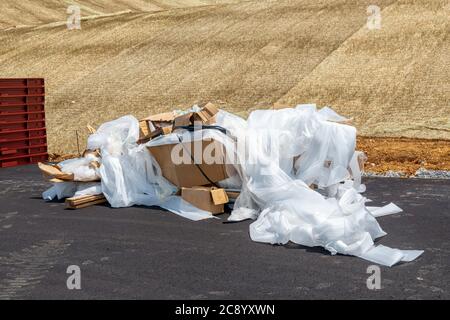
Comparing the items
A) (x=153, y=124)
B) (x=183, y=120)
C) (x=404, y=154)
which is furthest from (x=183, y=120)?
(x=404, y=154)

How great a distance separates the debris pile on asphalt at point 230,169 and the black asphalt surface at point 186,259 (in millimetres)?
280

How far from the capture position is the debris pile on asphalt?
25.2ft

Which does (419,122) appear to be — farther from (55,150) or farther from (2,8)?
(2,8)

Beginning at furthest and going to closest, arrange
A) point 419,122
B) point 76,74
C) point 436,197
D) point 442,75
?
point 76,74 → point 442,75 → point 419,122 → point 436,197

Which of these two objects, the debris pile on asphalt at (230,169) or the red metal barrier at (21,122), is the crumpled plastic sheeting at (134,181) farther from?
the red metal barrier at (21,122)

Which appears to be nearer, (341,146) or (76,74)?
(341,146)

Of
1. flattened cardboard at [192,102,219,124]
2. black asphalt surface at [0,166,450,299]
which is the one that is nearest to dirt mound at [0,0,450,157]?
flattened cardboard at [192,102,219,124]

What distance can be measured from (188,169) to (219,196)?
63 centimetres

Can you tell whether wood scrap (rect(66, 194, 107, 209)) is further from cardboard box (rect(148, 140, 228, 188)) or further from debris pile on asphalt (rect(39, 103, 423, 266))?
cardboard box (rect(148, 140, 228, 188))

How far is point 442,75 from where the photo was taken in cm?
2023

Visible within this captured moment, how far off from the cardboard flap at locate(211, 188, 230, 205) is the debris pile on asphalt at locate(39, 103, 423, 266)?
1 centimetres
